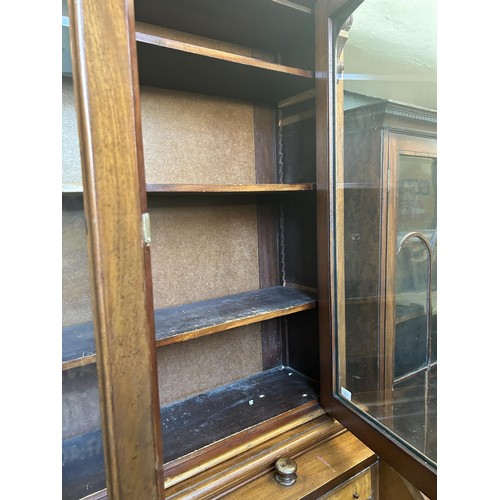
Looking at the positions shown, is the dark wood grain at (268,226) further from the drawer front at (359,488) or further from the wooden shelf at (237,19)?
the drawer front at (359,488)

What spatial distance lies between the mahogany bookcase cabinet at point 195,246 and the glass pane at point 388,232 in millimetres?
122

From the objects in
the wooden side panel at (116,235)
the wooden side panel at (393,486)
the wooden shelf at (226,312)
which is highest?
the wooden side panel at (116,235)

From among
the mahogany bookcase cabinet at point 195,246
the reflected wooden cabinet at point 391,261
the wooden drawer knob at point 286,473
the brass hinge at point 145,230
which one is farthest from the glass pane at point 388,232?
the brass hinge at point 145,230

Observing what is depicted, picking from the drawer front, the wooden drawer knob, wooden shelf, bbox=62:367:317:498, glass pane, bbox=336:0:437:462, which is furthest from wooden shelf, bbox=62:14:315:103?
the drawer front

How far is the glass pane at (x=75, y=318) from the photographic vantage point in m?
0.52

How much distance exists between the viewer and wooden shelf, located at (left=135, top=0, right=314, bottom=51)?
0.95 metres

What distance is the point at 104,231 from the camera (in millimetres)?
513

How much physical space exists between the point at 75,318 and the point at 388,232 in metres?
1.10

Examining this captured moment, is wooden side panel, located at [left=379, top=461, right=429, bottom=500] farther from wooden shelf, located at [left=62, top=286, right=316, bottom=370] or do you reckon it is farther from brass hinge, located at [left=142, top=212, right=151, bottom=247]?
brass hinge, located at [left=142, top=212, right=151, bottom=247]

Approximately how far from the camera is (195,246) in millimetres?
1222

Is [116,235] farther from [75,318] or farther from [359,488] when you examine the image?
[359,488]

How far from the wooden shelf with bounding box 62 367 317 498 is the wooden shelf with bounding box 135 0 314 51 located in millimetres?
1038
